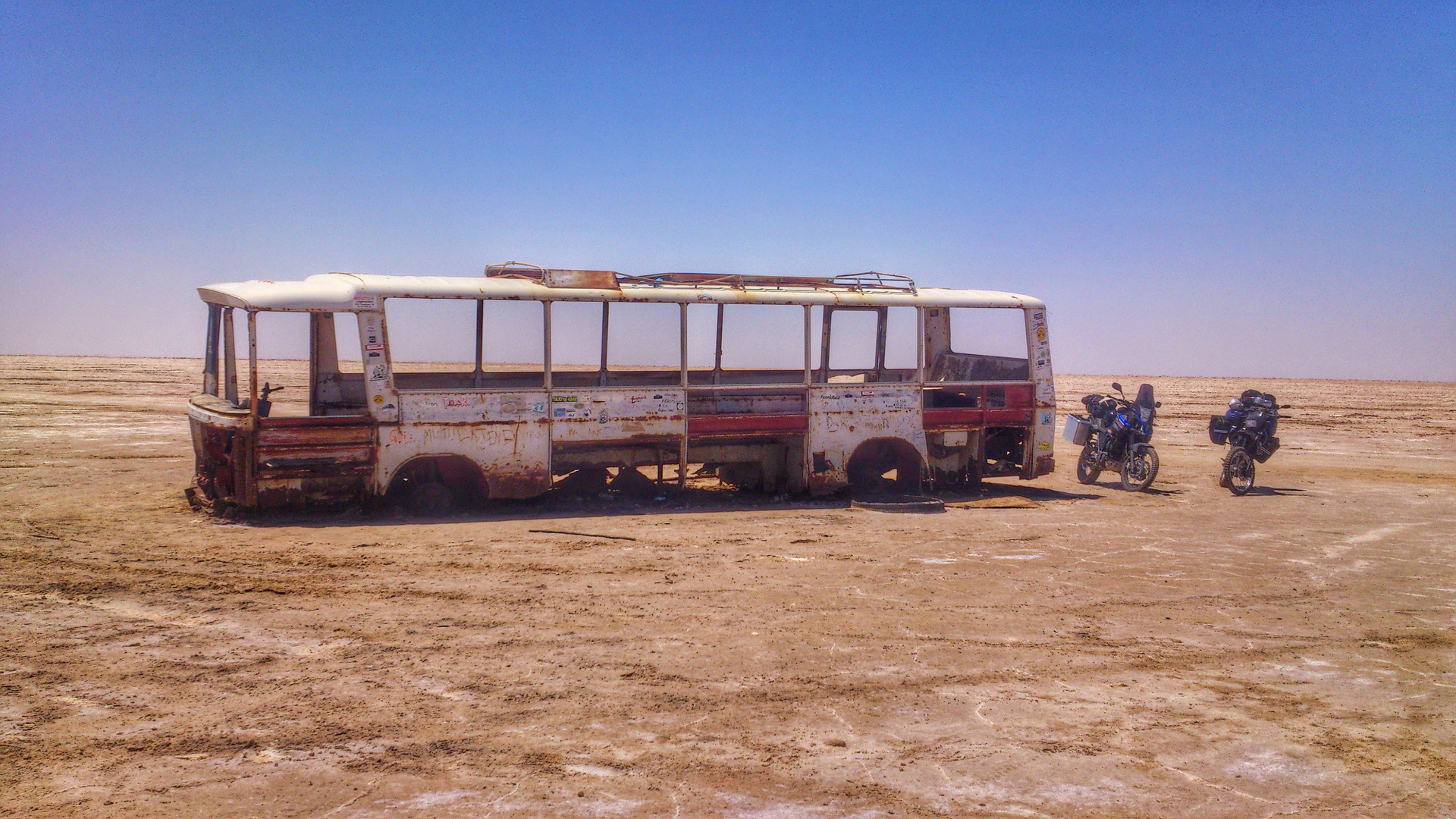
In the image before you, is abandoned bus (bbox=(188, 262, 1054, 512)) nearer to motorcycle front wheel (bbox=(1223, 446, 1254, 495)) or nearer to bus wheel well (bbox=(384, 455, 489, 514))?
Answer: bus wheel well (bbox=(384, 455, 489, 514))

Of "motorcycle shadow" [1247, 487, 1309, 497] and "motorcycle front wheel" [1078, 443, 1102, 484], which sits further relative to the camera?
"motorcycle front wheel" [1078, 443, 1102, 484]

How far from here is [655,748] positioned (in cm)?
445

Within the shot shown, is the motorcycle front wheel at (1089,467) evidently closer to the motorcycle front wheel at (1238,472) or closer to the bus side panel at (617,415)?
the motorcycle front wheel at (1238,472)

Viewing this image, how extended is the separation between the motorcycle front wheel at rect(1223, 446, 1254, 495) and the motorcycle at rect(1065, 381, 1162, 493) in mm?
952

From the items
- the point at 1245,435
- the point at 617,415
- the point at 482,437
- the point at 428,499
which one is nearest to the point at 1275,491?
the point at 1245,435

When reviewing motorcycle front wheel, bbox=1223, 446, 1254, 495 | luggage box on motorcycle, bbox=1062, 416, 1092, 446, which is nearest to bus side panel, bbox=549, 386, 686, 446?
luggage box on motorcycle, bbox=1062, 416, 1092, 446

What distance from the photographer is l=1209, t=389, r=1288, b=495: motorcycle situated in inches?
529

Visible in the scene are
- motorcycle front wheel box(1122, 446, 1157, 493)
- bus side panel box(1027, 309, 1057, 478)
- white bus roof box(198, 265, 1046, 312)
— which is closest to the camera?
white bus roof box(198, 265, 1046, 312)

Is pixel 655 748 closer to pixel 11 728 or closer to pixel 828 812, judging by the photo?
pixel 828 812

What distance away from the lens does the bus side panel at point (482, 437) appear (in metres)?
9.54

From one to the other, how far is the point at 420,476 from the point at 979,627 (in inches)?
239

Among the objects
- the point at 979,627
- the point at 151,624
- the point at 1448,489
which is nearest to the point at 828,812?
the point at 979,627

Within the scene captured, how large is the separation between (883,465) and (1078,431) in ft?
12.3

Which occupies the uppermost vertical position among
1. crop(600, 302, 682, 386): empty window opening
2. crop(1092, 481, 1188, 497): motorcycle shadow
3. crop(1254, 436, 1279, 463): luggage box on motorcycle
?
crop(600, 302, 682, 386): empty window opening
